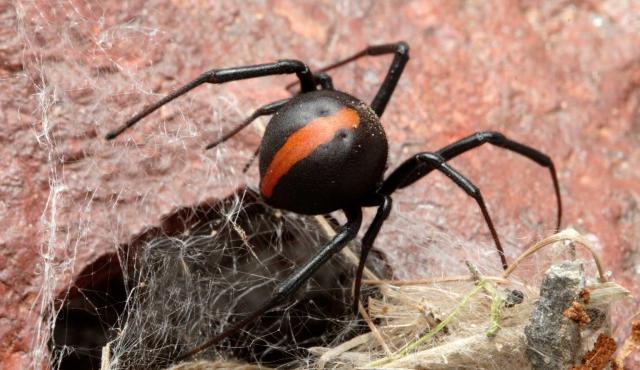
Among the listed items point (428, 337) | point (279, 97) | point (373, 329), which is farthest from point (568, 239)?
point (279, 97)

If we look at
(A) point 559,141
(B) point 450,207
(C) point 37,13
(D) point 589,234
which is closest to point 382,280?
(B) point 450,207

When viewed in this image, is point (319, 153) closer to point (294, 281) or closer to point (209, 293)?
point (294, 281)

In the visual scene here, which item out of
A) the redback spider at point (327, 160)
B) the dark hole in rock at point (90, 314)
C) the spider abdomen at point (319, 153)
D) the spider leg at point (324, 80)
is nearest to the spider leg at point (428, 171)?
the redback spider at point (327, 160)

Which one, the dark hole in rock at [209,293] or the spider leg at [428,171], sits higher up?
the spider leg at [428,171]

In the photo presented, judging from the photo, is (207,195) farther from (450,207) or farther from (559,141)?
(559,141)

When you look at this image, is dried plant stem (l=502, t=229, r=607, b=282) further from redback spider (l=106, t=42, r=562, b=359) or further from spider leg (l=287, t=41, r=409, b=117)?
spider leg (l=287, t=41, r=409, b=117)

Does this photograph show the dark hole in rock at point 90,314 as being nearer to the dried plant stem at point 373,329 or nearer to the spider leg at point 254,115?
the spider leg at point 254,115

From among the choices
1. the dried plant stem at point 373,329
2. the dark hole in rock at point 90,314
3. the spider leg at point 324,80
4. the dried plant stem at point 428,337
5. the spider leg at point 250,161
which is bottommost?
the dark hole in rock at point 90,314
